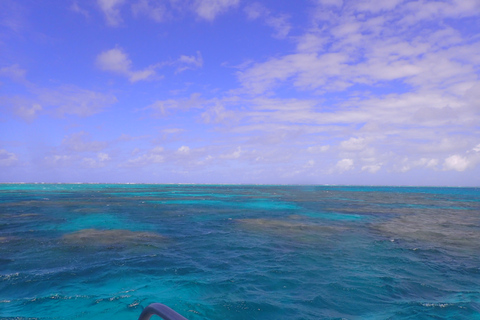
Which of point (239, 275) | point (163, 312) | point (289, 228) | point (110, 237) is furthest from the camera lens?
point (289, 228)

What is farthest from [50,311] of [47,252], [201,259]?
[47,252]

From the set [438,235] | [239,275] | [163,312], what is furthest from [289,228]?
[163,312]

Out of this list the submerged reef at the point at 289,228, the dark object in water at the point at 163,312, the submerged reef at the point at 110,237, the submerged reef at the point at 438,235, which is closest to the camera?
the dark object in water at the point at 163,312

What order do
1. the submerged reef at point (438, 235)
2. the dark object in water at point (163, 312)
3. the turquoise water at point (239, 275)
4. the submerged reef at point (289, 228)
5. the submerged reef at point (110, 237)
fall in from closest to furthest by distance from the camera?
the dark object in water at point (163, 312) < the turquoise water at point (239, 275) < the submerged reef at point (110, 237) < the submerged reef at point (438, 235) < the submerged reef at point (289, 228)

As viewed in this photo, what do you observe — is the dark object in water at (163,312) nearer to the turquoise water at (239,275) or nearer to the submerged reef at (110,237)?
the turquoise water at (239,275)

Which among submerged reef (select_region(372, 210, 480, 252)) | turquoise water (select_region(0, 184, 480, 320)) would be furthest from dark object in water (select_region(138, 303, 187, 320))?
submerged reef (select_region(372, 210, 480, 252))

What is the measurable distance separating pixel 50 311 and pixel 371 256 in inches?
593

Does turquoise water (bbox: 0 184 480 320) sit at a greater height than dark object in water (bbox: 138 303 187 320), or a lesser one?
lesser

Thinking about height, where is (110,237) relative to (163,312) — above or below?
below

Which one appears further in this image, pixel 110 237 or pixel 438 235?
pixel 438 235

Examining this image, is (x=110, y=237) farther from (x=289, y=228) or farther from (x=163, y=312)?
(x=163, y=312)

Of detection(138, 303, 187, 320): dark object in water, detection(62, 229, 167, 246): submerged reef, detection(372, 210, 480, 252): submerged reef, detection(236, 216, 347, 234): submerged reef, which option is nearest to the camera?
detection(138, 303, 187, 320): dark object in water

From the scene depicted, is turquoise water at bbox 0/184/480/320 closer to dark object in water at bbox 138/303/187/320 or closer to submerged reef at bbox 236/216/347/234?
submerged reef at bbox 236/216/347/234

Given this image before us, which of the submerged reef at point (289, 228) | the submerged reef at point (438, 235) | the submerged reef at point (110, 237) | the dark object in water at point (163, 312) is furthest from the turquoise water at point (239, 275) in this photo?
the dark object in water at point (163, 312)
